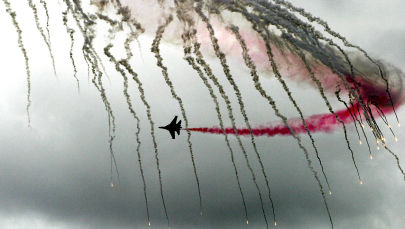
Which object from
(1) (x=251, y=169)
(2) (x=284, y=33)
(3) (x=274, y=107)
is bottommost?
(1) (x=251, y=169)

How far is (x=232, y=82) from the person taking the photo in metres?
57.0

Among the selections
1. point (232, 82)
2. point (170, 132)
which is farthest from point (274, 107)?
point (170, 132)

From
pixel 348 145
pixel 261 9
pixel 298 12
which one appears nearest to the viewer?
pixel 261 9

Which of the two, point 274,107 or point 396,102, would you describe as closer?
point 274,107

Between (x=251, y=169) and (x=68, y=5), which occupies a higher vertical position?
(x=68, y=5)

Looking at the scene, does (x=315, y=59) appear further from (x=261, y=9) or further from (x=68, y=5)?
(x=68, y=5)

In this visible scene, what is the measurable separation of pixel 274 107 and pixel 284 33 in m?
9.60

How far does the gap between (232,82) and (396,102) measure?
1049 inches

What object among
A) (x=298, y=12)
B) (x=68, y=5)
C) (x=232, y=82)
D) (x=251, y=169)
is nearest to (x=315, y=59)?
(x=298, y=12)

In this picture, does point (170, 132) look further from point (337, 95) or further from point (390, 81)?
point (390, 81)

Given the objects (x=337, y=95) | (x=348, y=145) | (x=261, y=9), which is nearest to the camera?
(x=261, y=9)

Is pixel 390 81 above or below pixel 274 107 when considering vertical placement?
above

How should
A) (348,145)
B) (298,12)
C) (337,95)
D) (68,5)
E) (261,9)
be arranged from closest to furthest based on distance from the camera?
(68,5) < (261,9) < (298,12) < (348,145) < (337,95)

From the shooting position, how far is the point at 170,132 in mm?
80938
